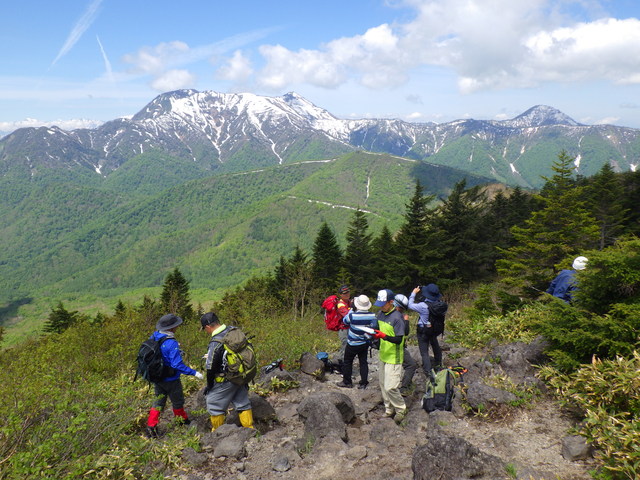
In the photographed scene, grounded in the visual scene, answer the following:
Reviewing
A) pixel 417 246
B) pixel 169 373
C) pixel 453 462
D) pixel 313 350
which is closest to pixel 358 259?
pixel 417 246

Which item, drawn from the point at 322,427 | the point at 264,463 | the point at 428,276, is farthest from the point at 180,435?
the point at 428,276

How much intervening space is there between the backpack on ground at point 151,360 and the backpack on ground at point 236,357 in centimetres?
112

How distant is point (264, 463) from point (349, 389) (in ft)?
9.58

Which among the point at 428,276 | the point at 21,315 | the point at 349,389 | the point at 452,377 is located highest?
the point at 452,377

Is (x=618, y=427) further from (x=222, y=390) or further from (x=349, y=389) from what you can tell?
(x=222, y=390)

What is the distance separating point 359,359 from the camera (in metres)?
7.32

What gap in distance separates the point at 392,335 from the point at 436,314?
4.94 ft

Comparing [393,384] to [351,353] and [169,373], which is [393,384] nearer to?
[351,353]

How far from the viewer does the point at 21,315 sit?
122 m

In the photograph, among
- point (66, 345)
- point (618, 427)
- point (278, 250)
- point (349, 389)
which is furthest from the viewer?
point (278, 250)

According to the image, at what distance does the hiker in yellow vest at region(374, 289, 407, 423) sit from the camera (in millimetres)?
5938

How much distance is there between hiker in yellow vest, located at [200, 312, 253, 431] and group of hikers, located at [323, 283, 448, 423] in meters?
2.31

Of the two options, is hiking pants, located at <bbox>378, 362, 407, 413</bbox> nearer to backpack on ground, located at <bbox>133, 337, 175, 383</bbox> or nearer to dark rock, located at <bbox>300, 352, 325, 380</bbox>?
dark rock, located at <bbox>300, 352, 325, 380</bbox>

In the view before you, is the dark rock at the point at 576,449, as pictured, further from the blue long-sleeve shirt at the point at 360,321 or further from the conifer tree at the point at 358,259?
the conifer tree at the point at 358,259
